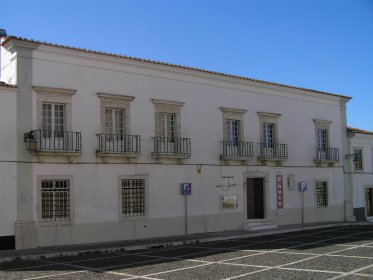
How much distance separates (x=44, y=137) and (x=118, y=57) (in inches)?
151

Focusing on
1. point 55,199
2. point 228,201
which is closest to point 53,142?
point 55,199

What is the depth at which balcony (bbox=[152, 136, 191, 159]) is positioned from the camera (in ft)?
56.6

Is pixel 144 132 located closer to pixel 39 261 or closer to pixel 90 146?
pixel 90 146

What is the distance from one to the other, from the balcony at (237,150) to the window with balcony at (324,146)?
4.70 meters

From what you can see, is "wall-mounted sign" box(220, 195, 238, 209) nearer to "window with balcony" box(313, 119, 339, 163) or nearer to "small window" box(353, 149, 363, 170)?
"window with balcony" box(313, 119, 339, 163)

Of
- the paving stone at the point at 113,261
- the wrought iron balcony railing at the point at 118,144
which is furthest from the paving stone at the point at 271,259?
the wrought iron balcony railing at the point at 118,144

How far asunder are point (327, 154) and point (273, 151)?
4.00m

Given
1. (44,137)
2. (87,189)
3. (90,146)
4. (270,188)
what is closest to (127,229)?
(87,189)

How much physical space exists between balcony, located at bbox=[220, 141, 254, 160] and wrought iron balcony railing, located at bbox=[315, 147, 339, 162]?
469 centimetres

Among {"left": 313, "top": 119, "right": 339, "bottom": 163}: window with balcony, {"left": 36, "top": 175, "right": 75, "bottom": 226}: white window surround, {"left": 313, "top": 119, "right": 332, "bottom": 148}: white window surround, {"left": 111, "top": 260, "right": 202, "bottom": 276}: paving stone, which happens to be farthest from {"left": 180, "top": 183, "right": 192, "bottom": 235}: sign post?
{"left": 313, "top": 119, "right": 332, "bottom": 148}: white window surround

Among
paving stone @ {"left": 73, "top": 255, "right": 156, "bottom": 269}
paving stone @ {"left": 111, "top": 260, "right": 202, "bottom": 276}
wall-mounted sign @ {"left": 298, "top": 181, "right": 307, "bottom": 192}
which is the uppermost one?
wall-mounted sign @ {"left": 298, "top": 181, "right": 307, "bottom": 192}

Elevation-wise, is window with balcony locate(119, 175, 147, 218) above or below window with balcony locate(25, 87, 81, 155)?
below

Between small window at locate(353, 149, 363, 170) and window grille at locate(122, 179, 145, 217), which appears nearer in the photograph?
window grille at locate(122, 179, 145, 217)

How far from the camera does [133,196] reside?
1688 centimetres
